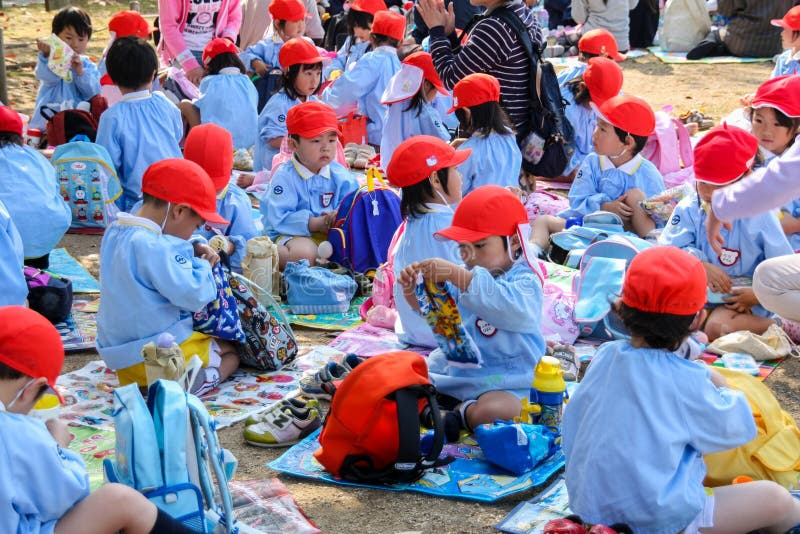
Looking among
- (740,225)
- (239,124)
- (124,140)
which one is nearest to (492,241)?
(740,225)

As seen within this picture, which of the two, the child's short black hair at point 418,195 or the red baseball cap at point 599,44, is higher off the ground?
the red baseball cap at point 599,44

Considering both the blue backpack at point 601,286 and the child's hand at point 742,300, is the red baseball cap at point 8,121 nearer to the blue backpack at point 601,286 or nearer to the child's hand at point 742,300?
the blue backpack at point 601,286

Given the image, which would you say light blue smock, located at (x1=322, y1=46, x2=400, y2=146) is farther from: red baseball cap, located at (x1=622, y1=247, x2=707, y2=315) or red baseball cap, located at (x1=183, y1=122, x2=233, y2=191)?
red baseball cap, located at (x1=622, y1=247, x2=707, y2=315)

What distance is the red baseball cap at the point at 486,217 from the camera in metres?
4.31

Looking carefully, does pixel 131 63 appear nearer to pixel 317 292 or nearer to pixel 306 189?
pixel 306 189

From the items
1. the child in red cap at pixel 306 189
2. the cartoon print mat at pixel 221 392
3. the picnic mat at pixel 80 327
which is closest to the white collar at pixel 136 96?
the child in red cap at pixel 306 189

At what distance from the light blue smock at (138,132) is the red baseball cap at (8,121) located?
109cm

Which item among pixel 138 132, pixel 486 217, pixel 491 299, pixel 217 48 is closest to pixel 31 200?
pixel 138 132

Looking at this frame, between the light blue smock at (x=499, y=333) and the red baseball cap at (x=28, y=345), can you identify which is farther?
the light blue smock at (x=499, y=333)

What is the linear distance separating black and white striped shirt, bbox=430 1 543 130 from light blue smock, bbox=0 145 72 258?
2.71 meters

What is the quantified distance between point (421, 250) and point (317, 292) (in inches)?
36.6

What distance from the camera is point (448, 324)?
173 inches

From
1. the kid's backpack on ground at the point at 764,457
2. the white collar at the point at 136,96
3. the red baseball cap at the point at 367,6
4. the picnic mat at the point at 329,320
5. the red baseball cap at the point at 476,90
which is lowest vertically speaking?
the picnic mat at the point at 329,320

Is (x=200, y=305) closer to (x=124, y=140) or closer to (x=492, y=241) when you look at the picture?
(x=492, y=241)
